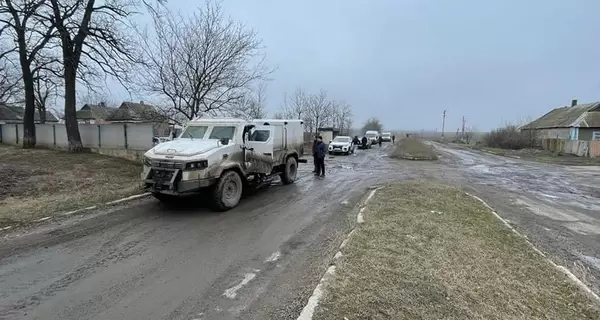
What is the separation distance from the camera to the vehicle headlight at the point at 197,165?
8.12m

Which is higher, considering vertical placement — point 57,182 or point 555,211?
point 57,182

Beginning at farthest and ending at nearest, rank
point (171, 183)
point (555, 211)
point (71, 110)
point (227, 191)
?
point (71, 110), point (555, 211), point (227, 191), point (171, 183)

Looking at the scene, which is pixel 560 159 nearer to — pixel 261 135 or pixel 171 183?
pixel 261 135

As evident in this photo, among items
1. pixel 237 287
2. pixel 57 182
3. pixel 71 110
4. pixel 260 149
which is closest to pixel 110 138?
pixel 71 110

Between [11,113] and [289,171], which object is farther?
[11,113]

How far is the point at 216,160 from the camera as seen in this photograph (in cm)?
875

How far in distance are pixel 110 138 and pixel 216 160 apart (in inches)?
460

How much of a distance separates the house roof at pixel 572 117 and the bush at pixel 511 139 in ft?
13.2

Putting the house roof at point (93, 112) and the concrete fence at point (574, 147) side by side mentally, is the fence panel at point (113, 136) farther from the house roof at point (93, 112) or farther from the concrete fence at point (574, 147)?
the house roof at point (93, 112)

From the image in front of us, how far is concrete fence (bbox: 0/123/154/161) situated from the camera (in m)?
16.9

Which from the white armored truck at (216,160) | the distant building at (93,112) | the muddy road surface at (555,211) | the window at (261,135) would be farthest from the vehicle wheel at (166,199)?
the distant building at (93,112)

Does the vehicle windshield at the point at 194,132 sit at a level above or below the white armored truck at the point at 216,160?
above

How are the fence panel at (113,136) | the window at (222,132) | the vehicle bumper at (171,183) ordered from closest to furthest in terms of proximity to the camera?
the vehicle bumper at (171,183), the window at (222,132), the fence panel at (113,136)

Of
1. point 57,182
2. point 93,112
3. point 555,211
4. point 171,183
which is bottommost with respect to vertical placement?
point 555,211
